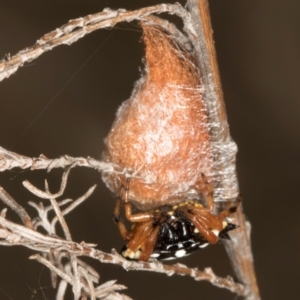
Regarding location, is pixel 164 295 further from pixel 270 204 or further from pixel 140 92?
pixel 140 92

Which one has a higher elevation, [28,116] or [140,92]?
[28,116]

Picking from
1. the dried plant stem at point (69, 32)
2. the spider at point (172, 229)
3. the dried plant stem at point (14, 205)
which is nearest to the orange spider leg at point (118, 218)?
the spider at point (172, 229)

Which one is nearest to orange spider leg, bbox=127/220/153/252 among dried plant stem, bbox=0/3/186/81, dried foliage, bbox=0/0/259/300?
dried foliage, bbox=0/0/259/300

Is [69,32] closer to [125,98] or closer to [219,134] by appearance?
[219,134]

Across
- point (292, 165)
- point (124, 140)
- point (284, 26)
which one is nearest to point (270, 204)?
point (292, 165)

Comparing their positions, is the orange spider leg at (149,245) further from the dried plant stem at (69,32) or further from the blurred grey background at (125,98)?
the blurred grey background at (125,98)

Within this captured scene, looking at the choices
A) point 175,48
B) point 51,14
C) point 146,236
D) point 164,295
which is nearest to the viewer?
point 175,48
